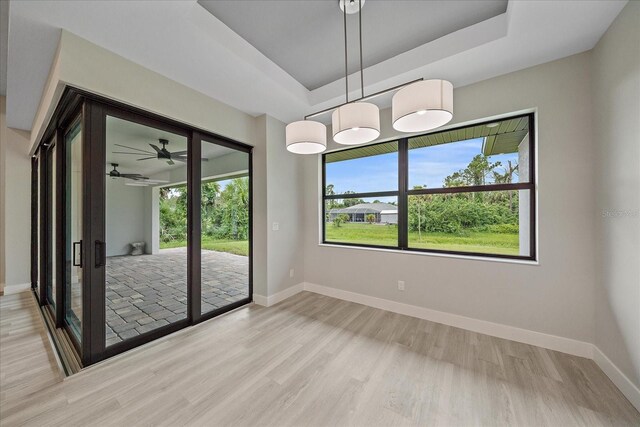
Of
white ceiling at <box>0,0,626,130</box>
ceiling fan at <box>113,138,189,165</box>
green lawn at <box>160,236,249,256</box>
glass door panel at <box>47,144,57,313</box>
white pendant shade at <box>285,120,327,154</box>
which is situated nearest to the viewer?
white ceiling at <box>0,0,626,130</box>

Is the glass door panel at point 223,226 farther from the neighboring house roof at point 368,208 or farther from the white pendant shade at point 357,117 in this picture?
the white pendant shade at point 357,117

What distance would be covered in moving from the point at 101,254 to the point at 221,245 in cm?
123

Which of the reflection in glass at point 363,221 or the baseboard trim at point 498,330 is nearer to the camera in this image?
the baseboard trim at point 498,330

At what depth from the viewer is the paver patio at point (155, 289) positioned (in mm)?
2246

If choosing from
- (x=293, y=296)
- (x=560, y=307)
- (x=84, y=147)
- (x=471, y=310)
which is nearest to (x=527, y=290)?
(x=560, y=307)

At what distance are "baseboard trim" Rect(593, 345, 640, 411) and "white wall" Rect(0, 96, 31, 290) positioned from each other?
24.4ft

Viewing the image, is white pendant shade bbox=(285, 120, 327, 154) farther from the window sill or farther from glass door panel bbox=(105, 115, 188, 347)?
the window sill

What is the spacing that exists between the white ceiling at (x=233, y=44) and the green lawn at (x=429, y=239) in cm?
175

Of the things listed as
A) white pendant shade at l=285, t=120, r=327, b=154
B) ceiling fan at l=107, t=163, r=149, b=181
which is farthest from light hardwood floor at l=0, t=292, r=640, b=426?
white pendant shade at l=285, t=120, r=327, b=154

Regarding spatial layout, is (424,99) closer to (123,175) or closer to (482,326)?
(482,326)

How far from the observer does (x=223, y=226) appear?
122 inches

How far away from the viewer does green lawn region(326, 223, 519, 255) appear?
252 cm

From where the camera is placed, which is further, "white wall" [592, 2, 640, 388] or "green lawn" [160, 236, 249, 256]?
"green lawn" [160, 236, 249, 256]

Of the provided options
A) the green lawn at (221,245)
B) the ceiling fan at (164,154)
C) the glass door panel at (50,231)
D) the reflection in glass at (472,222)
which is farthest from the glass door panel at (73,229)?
the reflection in glass at (472,222)
